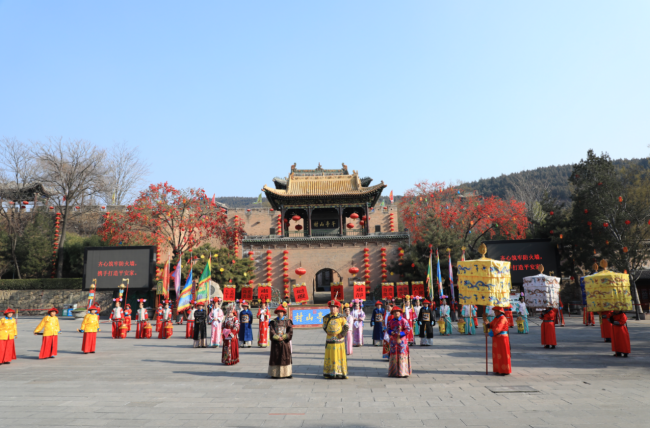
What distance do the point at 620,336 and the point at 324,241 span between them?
2005 cm

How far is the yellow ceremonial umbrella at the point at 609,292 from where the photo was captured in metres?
11.1

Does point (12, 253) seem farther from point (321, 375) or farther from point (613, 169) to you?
point (613, 169)

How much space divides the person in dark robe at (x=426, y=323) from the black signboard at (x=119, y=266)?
1502 centimetres

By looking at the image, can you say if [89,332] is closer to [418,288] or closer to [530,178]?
[418,288]

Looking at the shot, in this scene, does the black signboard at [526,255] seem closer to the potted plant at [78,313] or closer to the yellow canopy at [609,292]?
the yellow canopy at [609,292]

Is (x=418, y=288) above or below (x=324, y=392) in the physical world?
above

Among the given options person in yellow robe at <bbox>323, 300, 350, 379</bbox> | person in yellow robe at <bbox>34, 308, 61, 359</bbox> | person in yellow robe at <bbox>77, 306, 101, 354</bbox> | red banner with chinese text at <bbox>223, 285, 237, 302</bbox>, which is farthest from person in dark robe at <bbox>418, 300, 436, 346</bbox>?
red banner with chinese text at <bbox>223, 285, 237, 302</bbox>

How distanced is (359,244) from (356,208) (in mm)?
3053

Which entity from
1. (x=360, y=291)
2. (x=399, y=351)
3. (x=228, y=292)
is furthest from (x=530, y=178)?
(x=399, y=351)

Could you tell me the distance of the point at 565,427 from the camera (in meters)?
4.97

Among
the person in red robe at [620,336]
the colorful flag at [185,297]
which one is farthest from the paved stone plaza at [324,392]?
the colorful flag at [185,297]

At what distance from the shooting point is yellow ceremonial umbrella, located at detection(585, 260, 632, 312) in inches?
437

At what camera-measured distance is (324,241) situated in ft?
94.6

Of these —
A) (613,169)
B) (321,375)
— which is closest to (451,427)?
(321,375)
